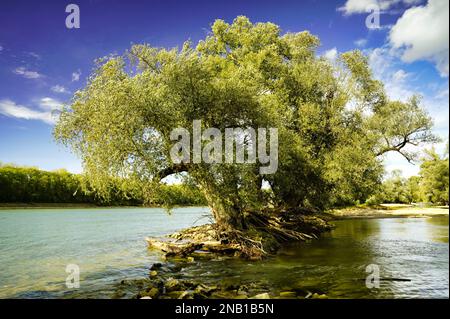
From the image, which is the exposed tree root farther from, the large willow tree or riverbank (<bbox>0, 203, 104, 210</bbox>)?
riverbank (<bbox>0, 203, 104, 210</bbox>)

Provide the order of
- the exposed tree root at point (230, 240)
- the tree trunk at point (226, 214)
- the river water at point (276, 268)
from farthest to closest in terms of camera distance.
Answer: the tree trunk at point (226, 214) → the exposed tree root at point (230, 240) → the river water at point (276, 268)

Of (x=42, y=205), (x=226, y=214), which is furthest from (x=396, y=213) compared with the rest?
(x=42, y=205)

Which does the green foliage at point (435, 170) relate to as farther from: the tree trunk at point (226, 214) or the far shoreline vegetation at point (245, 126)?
the tree trunk at point (226, 214)

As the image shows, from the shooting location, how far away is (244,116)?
2402 centimetres

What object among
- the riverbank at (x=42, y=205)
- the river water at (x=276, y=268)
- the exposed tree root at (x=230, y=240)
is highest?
the exposed tree root at (x=230, y=240)

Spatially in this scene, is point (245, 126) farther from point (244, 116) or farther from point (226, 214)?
point (226, 214)

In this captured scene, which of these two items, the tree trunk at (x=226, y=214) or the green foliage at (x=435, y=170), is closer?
the tree trunk at (x=226, y=214)

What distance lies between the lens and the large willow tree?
67.3 ft

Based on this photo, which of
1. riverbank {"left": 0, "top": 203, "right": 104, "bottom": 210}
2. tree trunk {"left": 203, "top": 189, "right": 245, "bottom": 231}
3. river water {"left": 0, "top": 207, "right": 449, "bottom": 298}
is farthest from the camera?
riverbank {"left": 0, "top": 203, "right": 104, "bottom": 210}

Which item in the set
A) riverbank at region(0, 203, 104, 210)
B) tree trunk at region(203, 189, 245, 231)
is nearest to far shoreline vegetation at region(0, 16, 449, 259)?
tree trunk at region(203, 189, 245, 231)

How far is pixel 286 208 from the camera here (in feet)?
117

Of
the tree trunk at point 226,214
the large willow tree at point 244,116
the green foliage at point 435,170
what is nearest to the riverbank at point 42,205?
the large willow tree at point 244,116

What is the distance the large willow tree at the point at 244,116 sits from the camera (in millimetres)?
20500

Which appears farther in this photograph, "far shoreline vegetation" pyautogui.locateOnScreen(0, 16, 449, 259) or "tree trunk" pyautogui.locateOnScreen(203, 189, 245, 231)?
"tree trunk" pyautogui.locateOnScreen(203, 189, 245, 231)
